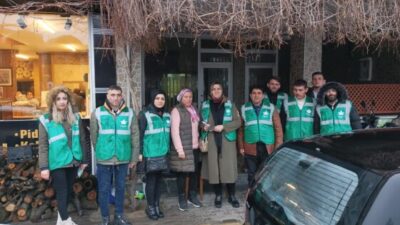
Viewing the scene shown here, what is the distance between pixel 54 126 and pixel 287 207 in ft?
10.1

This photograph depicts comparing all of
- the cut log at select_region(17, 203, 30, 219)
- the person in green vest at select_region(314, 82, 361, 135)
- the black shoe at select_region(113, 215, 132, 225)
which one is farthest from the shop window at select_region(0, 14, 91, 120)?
the person in green vest at select_region(314, 82, 361, 135)

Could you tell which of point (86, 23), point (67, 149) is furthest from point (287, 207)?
point (86, 23)

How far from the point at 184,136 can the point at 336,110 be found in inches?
81.4

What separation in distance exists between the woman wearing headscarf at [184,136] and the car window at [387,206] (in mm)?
3561

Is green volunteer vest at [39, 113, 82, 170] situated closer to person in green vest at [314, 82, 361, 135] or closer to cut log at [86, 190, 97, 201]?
cut log at [86, 190, 97, 201]

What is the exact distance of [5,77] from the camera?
7105 millimetres

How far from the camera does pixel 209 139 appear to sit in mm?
5781

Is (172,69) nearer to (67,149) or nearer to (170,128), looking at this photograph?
(170,128)

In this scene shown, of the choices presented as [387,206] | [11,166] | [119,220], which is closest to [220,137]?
[119,220]

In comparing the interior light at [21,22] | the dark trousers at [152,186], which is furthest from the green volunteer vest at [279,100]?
the interior light at [21,22]

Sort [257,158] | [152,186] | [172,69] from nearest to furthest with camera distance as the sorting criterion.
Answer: [152,186] → [257,158] → [172,69]

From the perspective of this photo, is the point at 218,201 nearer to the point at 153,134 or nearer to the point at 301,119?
the point at 153,134

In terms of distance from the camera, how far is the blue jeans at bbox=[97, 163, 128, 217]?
4.92 metres

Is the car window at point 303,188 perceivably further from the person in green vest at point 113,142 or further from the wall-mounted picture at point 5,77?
the wall-mounted picture at point 5,77
